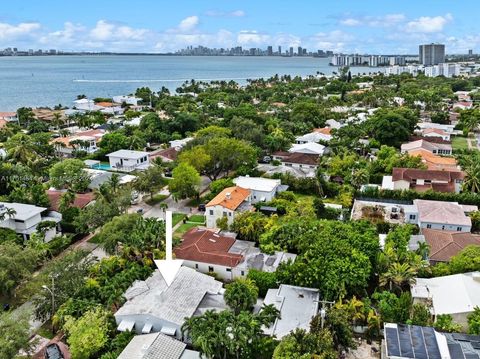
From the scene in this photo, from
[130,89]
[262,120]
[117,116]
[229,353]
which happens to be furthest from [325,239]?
[130,89]

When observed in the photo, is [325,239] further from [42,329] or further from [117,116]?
[117,116]

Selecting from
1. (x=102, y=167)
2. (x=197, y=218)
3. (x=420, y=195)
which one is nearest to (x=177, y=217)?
(x=197, y=218)

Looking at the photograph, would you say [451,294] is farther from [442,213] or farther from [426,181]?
[426,181]

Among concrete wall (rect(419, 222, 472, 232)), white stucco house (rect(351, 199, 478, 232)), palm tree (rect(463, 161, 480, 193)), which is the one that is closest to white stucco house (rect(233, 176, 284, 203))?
white stucco house (rect(351, 199, 478, 232))

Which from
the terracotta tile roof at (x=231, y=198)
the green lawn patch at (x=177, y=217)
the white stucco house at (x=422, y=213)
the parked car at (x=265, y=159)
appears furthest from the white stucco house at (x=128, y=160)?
the white stucco house at (x=422, y=213)

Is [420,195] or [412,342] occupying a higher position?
[420,195]
